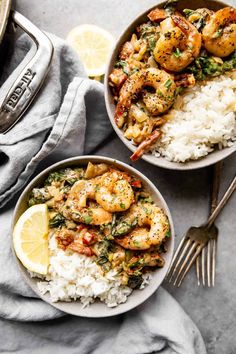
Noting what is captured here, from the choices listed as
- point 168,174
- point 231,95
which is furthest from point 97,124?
point 231,95

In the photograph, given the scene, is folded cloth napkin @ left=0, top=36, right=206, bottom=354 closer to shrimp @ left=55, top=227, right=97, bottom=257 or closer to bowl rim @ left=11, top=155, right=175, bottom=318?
bowl rim @ left=11, top=155, right=175, bottom=318

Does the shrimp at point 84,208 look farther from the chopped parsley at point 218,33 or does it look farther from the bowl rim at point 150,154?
the chopped parsley at point 218,33

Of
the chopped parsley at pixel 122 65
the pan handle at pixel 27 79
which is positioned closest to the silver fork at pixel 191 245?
the chopped parsley at pixel 122 65

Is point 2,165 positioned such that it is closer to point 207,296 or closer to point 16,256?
point 16,256

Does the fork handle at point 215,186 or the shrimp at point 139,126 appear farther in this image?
the fork handle at point 215,186

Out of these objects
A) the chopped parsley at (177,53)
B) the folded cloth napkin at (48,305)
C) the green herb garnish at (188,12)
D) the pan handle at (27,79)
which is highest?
the green herb garnish at (188,12)
